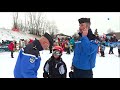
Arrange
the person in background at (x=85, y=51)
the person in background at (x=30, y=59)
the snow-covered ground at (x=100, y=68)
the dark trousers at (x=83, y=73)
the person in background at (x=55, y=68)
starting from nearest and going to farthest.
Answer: the person in background at (x=30, y=59), the person in background at (x=85, y=51), the dark trousers at (x=83, y=73), the person in background at (x=55, y=68), the snow-covered ground at (x=100, y=68)

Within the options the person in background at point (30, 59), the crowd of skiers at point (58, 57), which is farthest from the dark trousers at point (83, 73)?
the person in background at point (30, 59)

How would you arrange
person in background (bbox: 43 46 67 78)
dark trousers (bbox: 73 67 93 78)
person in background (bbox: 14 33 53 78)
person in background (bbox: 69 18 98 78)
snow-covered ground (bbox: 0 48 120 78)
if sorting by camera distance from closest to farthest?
person in background (bbox: 14 33 53 78) → person in background (bbox: 69 18 98 78) → dark trousers (bbox: 73 67 93 78) → person in background (bbox: 43 46 67 78) → snow-covered ground (bbox: 0 48 120 78)

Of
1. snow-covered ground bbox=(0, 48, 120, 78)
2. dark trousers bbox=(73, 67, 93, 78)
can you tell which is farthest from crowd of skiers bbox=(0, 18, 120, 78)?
snow-covered ground bbox=(0, 48, 120, 78)

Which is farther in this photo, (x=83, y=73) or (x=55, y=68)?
(x=55, y=68)

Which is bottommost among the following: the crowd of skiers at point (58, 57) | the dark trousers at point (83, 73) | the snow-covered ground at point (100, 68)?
the snow-covered ground at point (100, 68)

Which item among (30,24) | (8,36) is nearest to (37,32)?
(30,24)

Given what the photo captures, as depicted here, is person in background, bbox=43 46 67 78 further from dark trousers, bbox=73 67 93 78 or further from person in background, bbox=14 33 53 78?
person in background, bbox=14 33 53 78

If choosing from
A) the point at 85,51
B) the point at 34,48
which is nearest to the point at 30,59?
the point at 34,48

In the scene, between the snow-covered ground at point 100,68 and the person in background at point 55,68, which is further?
the snow-covered ground at point 100,68

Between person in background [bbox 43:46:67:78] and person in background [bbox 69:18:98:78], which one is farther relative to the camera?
person in background [bbox 43:46:67:78]

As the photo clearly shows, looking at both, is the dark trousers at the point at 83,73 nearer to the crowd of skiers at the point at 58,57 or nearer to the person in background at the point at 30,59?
the crowd of skiers at the point at 58,57

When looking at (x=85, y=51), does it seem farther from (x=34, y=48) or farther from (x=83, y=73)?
(x=34, y=48)
